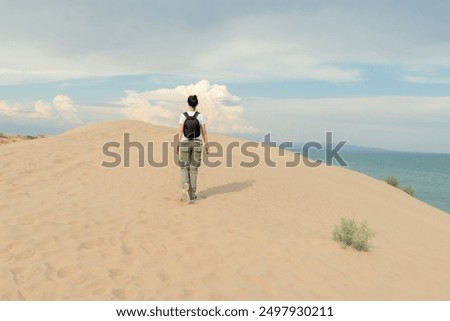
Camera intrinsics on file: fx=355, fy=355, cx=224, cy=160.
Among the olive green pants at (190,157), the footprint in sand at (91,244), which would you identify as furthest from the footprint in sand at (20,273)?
the olive green pants at (190,157)

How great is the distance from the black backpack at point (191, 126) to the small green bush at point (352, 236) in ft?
13.3

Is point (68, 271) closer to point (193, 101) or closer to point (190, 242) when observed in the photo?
point (190, 242)

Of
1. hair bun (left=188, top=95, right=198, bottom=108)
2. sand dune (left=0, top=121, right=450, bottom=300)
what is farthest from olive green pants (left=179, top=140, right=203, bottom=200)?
hair bun (left=188, top=95, right=198, bottom=108)

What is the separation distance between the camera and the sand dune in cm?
525

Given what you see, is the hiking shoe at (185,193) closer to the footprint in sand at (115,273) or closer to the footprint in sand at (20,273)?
the footprint in sand at (115,273)

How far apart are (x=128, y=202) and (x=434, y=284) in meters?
7.01

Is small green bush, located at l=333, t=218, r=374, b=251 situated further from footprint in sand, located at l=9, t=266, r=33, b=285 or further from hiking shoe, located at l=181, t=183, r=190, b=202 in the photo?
footprint in sand, located at l=9, t=266, r=33, b=285

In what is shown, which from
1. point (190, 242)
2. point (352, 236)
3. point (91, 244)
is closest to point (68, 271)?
point (91, 244)

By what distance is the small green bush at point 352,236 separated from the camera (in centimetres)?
737

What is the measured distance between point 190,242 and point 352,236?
3.39m

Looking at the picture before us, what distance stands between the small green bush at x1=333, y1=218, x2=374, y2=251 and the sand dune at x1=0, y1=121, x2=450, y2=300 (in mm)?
218

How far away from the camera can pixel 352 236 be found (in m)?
7.43

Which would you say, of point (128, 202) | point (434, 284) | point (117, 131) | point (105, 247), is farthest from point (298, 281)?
point (117, 131)

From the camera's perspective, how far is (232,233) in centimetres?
747
